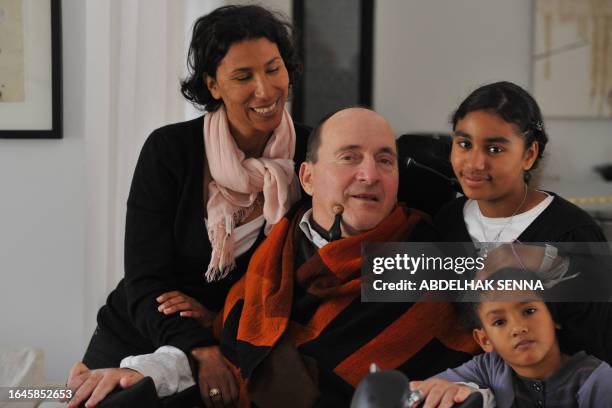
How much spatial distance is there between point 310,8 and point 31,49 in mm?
862

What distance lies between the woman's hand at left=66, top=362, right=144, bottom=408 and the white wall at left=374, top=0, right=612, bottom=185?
168 cm

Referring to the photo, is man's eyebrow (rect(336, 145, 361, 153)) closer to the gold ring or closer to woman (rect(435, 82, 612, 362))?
woman (rect(435, 82, 612, 362))

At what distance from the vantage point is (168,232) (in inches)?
45.6

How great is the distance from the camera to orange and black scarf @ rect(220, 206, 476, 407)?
0.92 metres

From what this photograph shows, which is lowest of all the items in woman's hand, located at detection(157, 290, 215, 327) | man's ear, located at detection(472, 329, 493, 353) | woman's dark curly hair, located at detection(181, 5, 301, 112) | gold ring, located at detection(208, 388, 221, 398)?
gold ring, located at detection(208, 388, 221, 398)

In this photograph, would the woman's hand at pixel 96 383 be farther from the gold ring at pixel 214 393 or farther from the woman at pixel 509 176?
the woman at pixel 509 176

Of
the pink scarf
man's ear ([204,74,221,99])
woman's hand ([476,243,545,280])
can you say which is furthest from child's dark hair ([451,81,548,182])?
man's ear ([204,74,221,99])

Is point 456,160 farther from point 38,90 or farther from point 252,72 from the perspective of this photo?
point 38,90

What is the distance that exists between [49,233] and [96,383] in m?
1.11

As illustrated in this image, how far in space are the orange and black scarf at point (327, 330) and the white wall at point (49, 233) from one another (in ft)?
3.54

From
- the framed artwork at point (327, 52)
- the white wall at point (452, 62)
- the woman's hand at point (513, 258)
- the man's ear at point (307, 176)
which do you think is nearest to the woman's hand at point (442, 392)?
the woman's hand at point (513, 258)

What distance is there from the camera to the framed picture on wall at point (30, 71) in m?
1.88

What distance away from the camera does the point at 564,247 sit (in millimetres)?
811

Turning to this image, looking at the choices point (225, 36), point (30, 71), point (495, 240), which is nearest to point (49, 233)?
point (30, 71)
